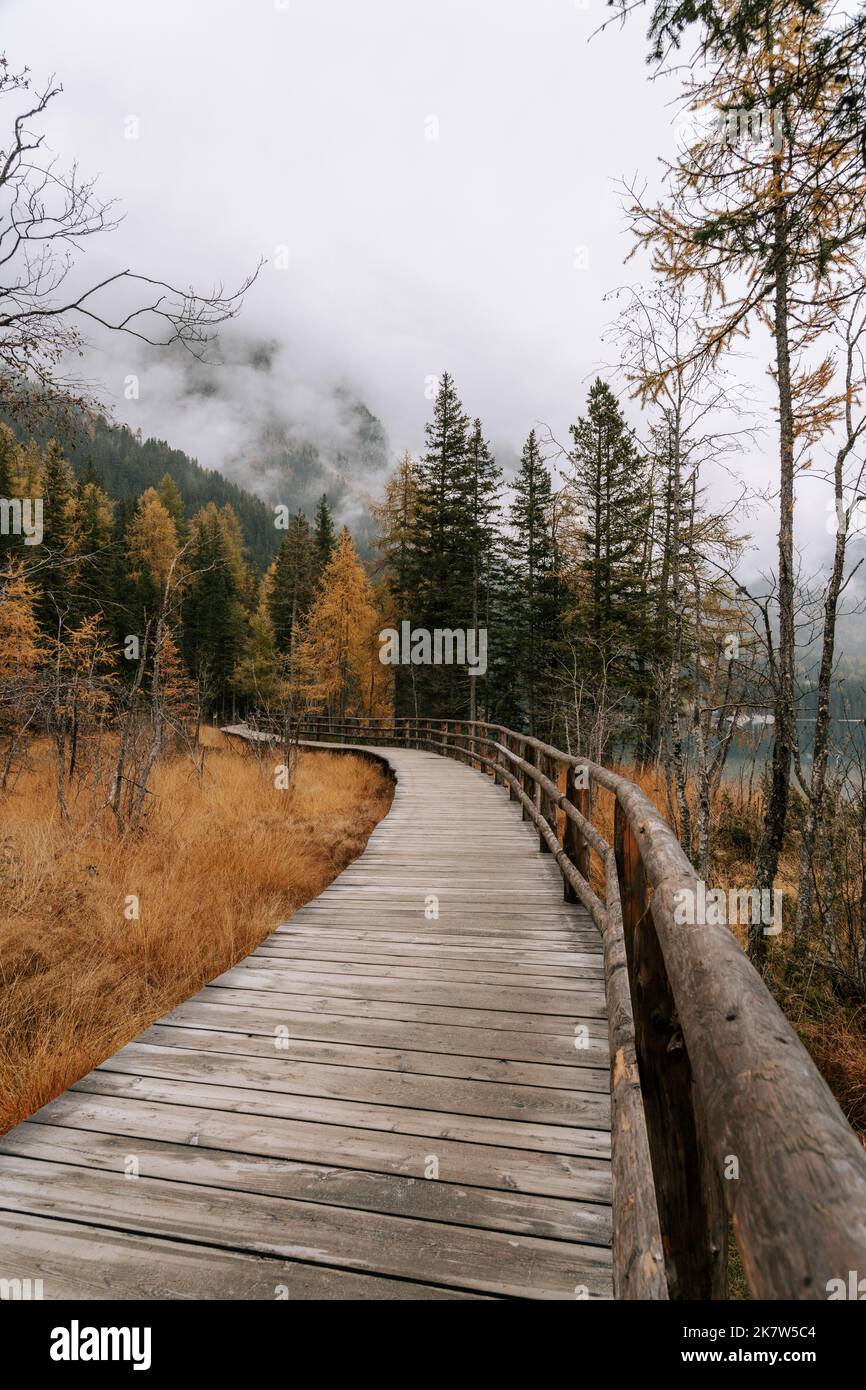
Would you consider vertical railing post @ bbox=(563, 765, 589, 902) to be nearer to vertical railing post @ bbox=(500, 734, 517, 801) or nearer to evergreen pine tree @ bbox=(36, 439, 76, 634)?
vertical railing post @ bbox=(500, 734, 517, 801)

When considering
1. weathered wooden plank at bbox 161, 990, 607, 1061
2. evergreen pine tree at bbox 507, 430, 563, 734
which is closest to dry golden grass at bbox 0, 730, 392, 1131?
weathered wooden plank at bbox 161, 990, 607, 1061

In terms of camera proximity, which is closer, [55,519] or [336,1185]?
[336,1185]

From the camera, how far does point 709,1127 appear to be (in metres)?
0.79

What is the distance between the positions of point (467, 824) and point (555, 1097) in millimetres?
5712

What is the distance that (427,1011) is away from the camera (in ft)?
10.8

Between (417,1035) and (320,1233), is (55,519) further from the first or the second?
(320,1233)

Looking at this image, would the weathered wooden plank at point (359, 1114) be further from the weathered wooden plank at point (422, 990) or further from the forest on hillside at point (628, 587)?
the forest on hillside at point (628, 587)

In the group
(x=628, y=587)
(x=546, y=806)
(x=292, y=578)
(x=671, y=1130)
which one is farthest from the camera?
(x=292, y=578)

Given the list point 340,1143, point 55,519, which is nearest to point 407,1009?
point 340,1143

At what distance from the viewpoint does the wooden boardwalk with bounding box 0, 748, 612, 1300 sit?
1763mm

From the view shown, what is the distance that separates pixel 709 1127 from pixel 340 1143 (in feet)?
6.31

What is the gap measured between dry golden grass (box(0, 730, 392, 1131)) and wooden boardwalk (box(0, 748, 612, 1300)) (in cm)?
38

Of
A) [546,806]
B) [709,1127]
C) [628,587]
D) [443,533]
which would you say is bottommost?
[546,806]
